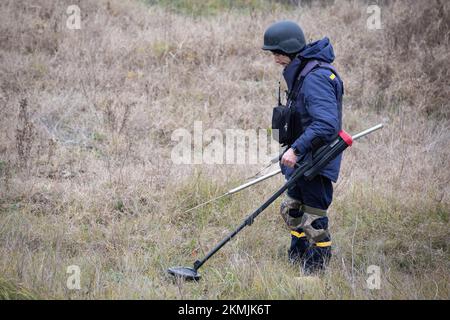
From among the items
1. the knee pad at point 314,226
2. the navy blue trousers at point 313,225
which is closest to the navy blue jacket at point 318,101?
the navy blue trousers at point 313,225

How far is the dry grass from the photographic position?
3.71 m

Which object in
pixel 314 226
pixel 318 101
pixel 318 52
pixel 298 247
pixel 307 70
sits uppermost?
pixel 318 52

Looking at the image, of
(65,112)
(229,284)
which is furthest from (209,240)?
(65,112)

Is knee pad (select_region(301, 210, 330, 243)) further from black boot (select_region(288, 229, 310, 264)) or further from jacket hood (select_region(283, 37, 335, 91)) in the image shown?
jacket hood (select_region(283, 37, 335, 91))

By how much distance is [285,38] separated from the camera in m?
3.69

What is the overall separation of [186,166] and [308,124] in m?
2.17

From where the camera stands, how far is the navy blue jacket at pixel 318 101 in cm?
345

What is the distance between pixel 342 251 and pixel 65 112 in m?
4.11

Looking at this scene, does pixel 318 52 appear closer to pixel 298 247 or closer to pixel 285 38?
pixel 285 38

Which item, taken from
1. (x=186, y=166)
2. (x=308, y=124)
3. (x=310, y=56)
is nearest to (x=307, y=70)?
(x=310, y=56)

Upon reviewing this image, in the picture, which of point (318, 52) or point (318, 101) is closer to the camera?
point (318, 101)

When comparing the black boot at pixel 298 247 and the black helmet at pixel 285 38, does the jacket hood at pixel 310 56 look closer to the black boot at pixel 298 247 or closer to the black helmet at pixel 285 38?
the black helmet at pixel 285 38
